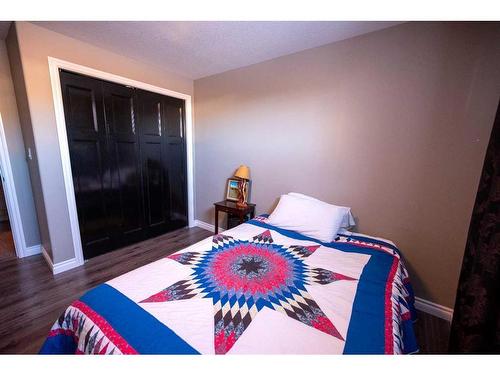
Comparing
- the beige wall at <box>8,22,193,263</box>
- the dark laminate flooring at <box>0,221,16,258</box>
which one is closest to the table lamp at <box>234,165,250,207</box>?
the beige wall at <box>8,22,193,263</box>

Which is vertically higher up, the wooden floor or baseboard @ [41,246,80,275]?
baseboard @ [41,246,80,275]

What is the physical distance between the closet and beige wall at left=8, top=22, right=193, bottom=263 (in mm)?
133

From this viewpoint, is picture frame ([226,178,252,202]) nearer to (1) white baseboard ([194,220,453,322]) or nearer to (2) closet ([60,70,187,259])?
(2) closet ([60,70,187,259])

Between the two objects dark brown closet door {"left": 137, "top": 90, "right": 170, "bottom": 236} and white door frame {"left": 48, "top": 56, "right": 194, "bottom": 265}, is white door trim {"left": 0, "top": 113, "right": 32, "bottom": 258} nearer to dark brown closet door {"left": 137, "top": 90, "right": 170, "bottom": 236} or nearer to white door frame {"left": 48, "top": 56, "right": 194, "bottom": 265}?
white door frame {"left": 48, "top": 56, "right": 194, "bottom": 265}

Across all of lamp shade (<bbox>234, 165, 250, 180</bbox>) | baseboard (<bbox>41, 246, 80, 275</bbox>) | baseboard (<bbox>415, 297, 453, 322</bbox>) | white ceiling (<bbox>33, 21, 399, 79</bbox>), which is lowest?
baseboard (<bbox>41, 246, 80, 275</bbox>)

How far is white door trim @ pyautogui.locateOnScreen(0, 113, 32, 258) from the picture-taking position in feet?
7.13

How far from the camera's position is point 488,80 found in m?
1.34

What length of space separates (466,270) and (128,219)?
3.06 metres

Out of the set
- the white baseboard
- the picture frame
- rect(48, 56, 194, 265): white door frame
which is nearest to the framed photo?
the picture frame

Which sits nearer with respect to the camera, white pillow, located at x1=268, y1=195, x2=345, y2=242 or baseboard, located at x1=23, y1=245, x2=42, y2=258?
white pillow, located at x1=268, y1=195, x2=345, y2=242

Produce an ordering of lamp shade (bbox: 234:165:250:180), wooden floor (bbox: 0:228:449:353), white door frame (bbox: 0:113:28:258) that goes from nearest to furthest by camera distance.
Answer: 1. wooden floor (bbox: 0:228:449:353)
2. white door frame (bbox: 0:113:28:258)
3. lamp shade (bbox: 234:165:250:180)

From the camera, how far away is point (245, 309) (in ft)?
3.12

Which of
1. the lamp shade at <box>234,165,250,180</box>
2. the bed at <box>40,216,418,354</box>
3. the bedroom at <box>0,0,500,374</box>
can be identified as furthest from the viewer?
the lamp shade at <box>234,165,250,180</box>
